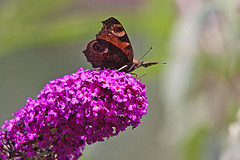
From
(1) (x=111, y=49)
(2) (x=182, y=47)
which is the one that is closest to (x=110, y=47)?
(1) (x=111, y=49)

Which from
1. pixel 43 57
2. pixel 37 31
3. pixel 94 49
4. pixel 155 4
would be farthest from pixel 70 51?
pixel 94 49

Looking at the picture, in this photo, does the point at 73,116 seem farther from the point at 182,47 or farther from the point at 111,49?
the point at 182,47

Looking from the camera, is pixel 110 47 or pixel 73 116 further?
pixel 110 47

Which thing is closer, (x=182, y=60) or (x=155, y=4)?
(x=182, y=60)

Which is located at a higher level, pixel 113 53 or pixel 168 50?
pixel 168 50

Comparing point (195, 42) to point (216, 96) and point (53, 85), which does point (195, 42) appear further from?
point (53, 85)

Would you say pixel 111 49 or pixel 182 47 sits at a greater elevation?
pixel 182 47

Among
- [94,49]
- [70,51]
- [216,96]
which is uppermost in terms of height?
[70,51]
